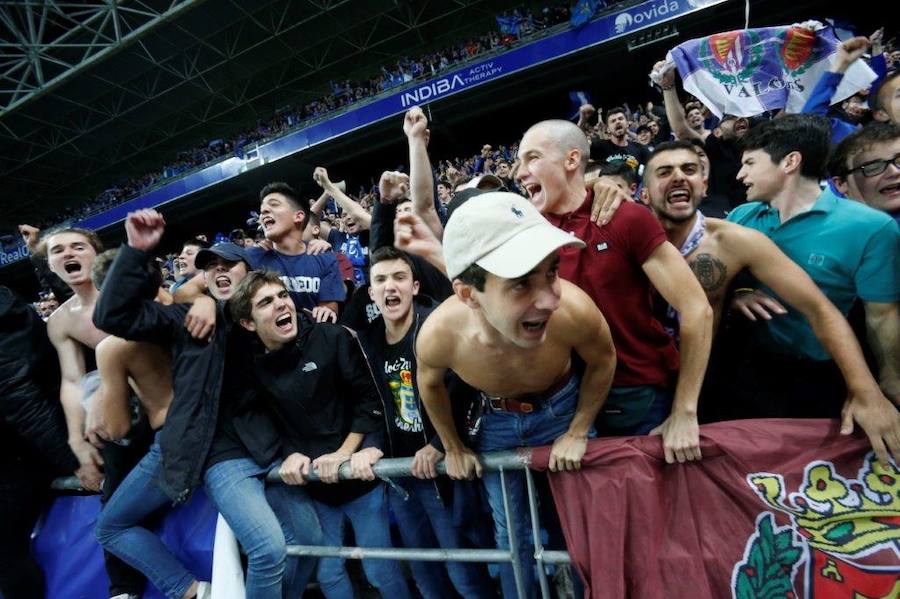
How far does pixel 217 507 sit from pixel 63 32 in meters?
19.3

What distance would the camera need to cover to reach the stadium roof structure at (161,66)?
1312 cm

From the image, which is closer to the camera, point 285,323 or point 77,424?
point 285,323

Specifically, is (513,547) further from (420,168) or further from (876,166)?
(876,166)

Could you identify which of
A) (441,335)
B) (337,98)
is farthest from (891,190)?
(337,98)

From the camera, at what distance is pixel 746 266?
1.73 metres

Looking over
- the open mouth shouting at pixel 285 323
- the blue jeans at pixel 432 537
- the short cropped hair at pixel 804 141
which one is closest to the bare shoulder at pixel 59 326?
the open mouth shouting at pixel 285 323

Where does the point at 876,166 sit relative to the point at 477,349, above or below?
above

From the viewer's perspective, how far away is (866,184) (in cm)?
182

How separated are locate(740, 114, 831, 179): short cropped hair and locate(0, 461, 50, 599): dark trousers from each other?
427 centimetres

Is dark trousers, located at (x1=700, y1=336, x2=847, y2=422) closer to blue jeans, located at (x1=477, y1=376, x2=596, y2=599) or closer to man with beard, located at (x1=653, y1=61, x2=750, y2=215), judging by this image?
blue jeans, located at (x1=477, y1=376, x2=596, y2=599)

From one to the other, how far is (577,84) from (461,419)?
13947 mm

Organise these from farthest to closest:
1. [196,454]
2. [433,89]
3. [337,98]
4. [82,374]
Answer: [337,98] < [433,89] < [82,374] < [196,454]

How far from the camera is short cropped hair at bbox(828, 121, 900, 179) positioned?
1706 mm

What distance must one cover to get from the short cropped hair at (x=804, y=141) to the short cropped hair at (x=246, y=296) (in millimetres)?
2376
